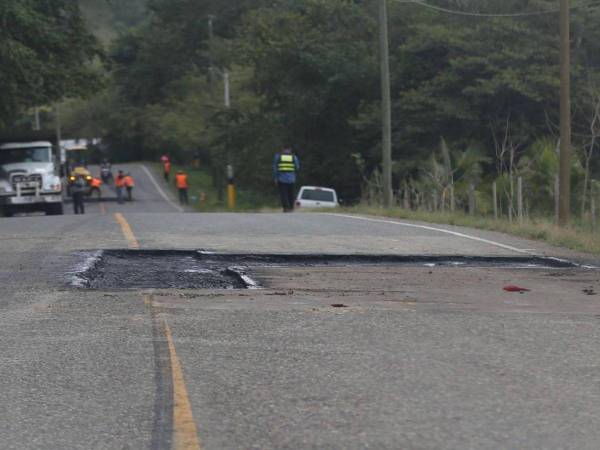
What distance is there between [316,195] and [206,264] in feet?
76.3

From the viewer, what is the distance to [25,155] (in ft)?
120

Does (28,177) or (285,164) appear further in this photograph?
(28,177)

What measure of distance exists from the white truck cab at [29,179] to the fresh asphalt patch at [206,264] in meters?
23.3

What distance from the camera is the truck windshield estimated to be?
3641 centimetres

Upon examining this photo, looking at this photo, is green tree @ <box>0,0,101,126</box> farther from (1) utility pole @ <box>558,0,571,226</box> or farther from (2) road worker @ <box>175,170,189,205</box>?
(1) utility pole @ <box>558,0,571,226</box>

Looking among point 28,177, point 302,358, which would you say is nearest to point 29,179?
point 28,177

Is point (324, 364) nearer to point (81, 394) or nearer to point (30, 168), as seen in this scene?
point (81, 394)

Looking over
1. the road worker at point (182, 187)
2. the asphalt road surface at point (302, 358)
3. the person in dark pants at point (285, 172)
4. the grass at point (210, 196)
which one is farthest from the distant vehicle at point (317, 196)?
the asphalt road surface at point (302, 358)

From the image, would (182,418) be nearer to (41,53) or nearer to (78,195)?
(78,195)

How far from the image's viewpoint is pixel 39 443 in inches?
209

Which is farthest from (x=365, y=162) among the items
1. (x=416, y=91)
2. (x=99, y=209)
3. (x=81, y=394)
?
(x=81, y=394)

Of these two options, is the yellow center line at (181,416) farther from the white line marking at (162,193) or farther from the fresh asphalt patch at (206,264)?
the white line marking at (162,193)

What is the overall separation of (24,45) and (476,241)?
27703 millimetres

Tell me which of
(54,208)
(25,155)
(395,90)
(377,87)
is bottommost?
(54,208)
